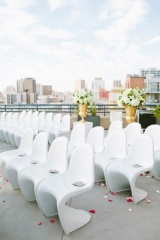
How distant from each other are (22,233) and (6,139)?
5119mm

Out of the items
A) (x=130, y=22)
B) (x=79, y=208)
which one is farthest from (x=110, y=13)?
(x=79, y=208)

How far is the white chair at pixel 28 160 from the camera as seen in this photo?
380 centimetres

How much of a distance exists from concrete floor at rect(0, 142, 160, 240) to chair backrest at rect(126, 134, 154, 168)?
17.6 inches

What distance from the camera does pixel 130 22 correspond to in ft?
41.9

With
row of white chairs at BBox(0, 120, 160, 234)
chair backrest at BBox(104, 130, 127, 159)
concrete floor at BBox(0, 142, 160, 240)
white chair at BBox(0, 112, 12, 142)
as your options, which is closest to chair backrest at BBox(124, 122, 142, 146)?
row of white chairs at BBox(0, 120, 160, 234)

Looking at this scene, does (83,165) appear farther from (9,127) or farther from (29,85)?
(29,85)

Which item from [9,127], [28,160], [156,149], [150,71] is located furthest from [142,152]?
[150,71]

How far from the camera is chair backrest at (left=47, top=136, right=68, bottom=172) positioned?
3495 millimetres

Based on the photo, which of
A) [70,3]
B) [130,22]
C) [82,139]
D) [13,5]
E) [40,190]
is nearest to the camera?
[40,190]

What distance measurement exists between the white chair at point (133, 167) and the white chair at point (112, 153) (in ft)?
0.66

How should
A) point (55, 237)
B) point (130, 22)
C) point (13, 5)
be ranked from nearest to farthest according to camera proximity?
point (55, 237)
point (13, 5)
point (130, 22)

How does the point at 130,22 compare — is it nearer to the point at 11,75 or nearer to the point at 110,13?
the point at 110,13

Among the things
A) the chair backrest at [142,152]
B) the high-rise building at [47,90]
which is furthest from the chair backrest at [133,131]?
the high-rise building at [47,90]

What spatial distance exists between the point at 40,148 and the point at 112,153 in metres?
1.13
